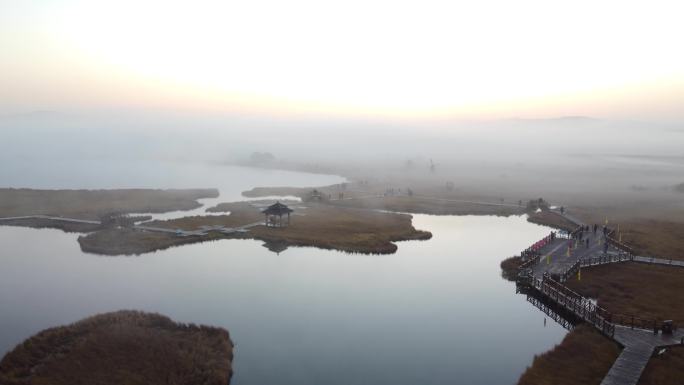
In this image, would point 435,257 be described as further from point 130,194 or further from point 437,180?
point 437,180

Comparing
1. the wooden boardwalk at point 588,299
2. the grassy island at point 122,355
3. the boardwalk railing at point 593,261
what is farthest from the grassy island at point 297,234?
the grassy island at point 122,355

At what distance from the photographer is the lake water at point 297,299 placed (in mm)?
28453

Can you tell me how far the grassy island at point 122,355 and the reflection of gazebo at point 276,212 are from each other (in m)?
34.2

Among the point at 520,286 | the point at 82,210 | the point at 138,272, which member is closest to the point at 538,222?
the point at 520,286

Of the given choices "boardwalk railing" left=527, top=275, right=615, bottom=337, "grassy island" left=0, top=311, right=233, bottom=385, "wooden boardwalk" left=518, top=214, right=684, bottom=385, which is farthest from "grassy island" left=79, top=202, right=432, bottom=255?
"grassy island" left=0, top=311, right=233, bottom=385

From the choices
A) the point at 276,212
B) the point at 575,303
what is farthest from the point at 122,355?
the point at 276,212

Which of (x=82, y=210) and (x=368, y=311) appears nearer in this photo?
(x=368, y=311)

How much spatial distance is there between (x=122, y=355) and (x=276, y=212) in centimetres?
3953

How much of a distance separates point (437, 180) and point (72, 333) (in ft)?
431

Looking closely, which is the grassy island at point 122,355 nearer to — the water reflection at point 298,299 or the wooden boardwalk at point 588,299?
the water reflection at point 298,299

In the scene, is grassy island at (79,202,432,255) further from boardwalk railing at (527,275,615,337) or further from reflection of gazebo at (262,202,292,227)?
boardwalk railing at (527,275,615,337)

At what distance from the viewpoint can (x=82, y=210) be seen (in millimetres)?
80375

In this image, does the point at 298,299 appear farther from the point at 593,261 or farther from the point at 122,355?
the point at 593,261

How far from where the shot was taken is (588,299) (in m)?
38.9
